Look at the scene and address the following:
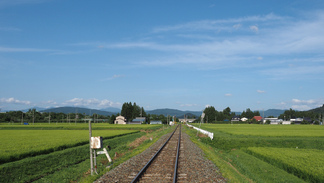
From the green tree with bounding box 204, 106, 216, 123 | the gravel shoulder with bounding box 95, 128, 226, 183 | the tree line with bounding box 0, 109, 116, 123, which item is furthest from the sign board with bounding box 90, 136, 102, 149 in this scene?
the green tree with bounding box 204, 106, 216, 123

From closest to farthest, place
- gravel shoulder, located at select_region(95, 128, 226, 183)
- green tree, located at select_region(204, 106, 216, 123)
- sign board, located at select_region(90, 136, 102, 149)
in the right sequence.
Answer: gravel shoulder, located at select_region(95, 128, 226, 183) → sign board, located at select_region(90, 136, 102, 149) → green tree, located at select_region(204, 106, 216, 123)

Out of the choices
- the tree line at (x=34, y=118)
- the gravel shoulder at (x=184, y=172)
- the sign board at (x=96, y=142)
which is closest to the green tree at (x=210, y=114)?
the tree line at (x=34, y=118)

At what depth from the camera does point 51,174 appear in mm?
14953

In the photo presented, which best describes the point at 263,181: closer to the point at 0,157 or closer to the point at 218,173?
the point at 218,173

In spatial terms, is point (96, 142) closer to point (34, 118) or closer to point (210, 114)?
point (34, 118)

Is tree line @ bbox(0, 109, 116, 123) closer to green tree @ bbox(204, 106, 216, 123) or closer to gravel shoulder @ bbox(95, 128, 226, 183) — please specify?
green tree @ bbox(204, 106, 216, 123)

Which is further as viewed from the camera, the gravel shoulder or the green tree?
the green tree

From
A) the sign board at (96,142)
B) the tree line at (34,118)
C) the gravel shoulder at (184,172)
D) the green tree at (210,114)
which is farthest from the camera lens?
the green tree at (210,114)

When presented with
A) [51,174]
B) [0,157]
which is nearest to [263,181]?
[51,174]

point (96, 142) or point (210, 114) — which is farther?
point (210, 114)

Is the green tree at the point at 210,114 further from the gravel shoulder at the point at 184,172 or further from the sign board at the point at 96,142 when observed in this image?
the sign board at the point at 96,142

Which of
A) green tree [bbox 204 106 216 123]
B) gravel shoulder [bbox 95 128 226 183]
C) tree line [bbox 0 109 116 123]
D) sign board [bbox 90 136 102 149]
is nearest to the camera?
gravel shoulder [bbox 95 128 226 183]

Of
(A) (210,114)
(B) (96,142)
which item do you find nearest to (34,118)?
(A) (210,114)

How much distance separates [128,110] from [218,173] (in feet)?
500
